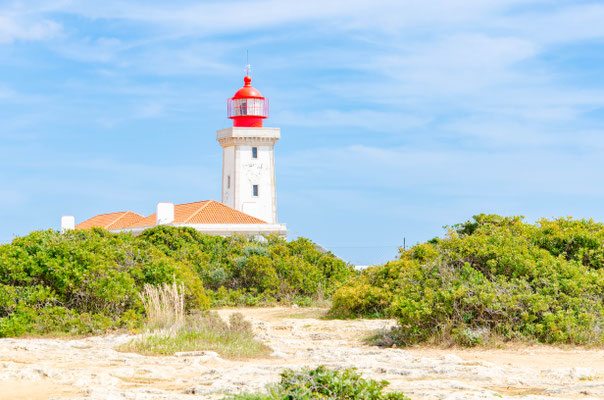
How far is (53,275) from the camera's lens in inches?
485

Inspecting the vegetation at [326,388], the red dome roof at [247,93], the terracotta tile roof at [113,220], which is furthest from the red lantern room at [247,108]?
the vegetation at [326,388]

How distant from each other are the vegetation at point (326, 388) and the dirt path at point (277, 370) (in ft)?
3.06

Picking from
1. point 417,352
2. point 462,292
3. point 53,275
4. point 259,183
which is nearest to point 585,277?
point 462,292

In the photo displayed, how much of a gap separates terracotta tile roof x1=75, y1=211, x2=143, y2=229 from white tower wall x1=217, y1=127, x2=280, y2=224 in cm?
646

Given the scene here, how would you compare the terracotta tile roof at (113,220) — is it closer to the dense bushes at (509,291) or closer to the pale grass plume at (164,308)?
the pale grass plume at (164,308)

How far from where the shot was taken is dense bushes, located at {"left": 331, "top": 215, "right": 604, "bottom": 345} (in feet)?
35.2

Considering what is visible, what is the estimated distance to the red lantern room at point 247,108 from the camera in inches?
1877

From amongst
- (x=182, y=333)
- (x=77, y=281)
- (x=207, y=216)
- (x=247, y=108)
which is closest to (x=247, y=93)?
(x=247, y=108)

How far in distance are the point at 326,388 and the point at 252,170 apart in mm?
40741

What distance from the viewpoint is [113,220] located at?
1897 inches

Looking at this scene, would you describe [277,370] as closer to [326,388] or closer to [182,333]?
[326,388]

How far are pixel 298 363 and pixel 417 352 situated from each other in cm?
206

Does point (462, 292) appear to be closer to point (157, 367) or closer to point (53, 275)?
point (157, 367)

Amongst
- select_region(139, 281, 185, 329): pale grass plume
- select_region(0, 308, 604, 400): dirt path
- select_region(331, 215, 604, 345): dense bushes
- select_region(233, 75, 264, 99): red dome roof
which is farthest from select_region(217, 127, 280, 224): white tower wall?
select_region(0, 308, 604, 400): dirt path
